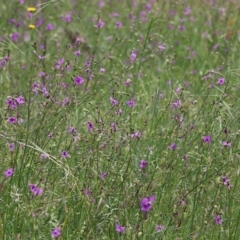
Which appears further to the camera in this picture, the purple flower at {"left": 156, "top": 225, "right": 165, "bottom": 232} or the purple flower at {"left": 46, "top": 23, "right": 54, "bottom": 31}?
the purple flower at {"left": 46, "top": 23, "right": 54, "bottom": 31}

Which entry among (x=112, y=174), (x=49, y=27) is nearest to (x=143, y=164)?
(x=112, y=174)

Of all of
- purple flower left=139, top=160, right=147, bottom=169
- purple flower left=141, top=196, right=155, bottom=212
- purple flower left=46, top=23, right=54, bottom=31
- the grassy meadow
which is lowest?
purple flower left=46, top=23, right=54, bottom=31

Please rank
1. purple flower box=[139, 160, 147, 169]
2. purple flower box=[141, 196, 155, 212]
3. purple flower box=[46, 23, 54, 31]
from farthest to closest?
purple flower box=[46, 23, 54, 31] < purple flower box=[139, 160, 147, 169] < purple flower box=[141, 196, 155, 212]

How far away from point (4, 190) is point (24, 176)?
0.34 ft

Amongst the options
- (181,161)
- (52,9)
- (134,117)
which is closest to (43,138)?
(181,161)

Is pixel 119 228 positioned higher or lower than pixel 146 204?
lower

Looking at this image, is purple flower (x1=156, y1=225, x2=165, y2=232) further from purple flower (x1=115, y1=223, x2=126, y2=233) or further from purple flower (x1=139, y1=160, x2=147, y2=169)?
purple flower (x1=139, y1=160, x2=147, y2=169)

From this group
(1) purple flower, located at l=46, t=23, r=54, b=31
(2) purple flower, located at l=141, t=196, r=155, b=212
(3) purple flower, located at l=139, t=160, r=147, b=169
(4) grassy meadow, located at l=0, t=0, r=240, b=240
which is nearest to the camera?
(2) purple flower, located at l=141, t=196, r=155, b=212

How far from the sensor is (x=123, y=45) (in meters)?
5.10

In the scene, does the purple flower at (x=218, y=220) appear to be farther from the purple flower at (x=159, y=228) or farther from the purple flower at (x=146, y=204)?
the purple flower at (x=146, y=204)

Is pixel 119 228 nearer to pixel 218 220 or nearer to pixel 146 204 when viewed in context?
pixel 146 204

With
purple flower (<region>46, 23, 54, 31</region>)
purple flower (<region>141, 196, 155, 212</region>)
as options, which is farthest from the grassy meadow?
purple flower (<region>46, 23, 54, 31</region>)

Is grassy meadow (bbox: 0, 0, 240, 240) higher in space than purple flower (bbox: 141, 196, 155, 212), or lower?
lower

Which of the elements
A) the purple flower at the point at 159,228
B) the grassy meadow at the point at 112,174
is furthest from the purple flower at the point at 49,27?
the purple flower at the point at 159,228
